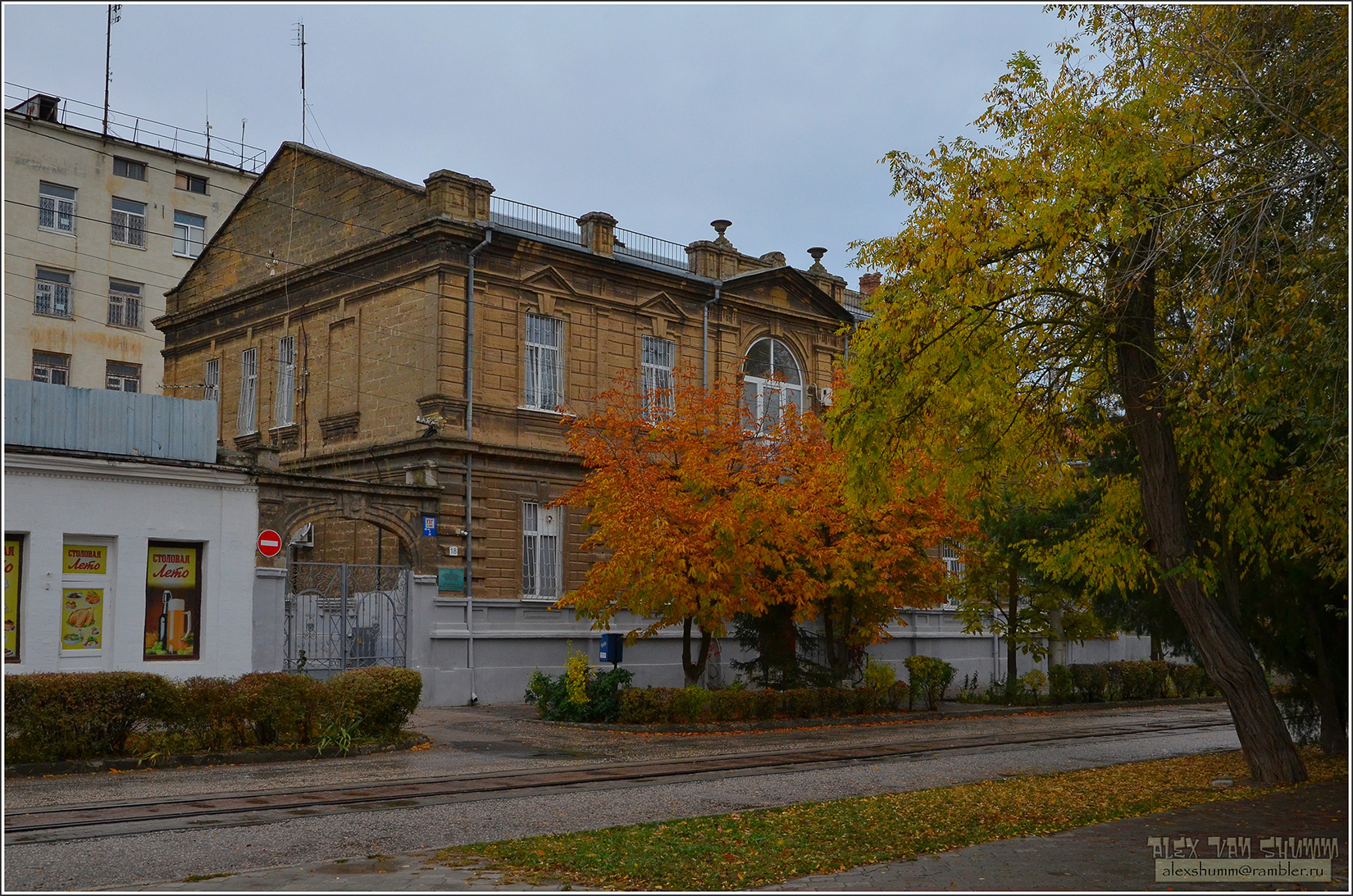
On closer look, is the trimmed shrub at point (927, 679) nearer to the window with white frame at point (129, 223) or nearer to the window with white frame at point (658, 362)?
the window with white frame at point (658, 362)

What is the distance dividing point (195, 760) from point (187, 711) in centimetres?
67

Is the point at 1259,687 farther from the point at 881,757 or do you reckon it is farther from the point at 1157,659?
the point at 1157,659

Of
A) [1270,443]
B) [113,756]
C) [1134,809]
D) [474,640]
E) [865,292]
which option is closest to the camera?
[1134,809]

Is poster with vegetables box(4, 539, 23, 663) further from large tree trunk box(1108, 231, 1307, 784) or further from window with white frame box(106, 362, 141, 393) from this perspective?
window with white frame box(106, 362, 141, 393)

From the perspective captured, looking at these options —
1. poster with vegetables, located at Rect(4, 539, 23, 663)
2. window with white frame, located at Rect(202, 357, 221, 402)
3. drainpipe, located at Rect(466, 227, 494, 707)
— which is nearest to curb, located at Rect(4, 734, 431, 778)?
poster with vegetables, located at Rect(4, 539, 23, 663)

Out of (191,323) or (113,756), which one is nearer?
(113,756)

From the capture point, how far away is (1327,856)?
9148mm

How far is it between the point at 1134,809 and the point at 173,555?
16866 millimetres

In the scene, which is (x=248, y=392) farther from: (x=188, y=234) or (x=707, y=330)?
(x=188, y=234)

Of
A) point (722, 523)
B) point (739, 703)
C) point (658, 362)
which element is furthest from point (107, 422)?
point (658, 362)

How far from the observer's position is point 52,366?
152 ft

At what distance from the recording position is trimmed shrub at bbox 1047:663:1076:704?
3416 cm

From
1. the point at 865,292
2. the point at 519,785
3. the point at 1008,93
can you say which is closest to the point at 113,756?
the point at 519,785

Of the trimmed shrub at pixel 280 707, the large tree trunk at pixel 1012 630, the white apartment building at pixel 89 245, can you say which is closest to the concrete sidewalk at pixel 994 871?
the trimmed shrub at pixel 280 707
